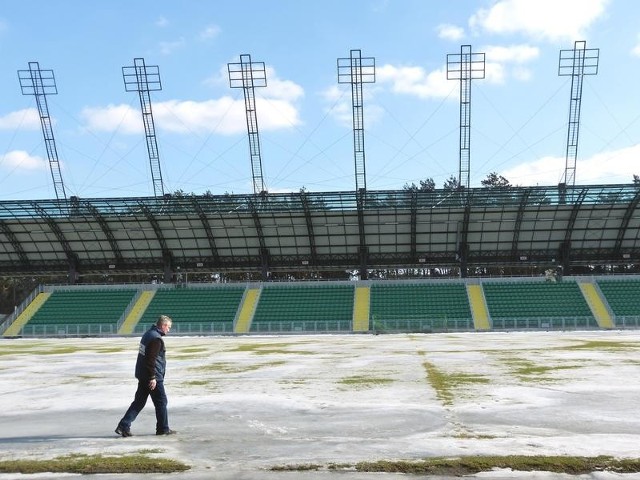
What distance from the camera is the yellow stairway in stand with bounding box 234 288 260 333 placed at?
186 feet

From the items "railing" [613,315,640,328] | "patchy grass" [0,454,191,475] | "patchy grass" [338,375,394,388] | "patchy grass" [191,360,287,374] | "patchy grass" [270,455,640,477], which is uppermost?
"patchy grass" [0,454,191,475]

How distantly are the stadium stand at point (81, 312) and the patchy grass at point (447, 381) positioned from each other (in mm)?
44421

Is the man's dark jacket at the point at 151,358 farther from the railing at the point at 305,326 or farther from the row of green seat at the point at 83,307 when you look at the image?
the row of green seat at the point at 83,307

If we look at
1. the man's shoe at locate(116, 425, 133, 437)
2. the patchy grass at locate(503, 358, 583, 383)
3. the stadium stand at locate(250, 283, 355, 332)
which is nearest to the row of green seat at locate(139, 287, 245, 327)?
the stadium stand at locate(250, 283, 355, 332)

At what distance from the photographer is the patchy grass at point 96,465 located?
7676 millimetres

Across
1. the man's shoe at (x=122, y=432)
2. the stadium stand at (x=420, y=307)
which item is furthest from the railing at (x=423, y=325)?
the man's shoe at (x=122, y=432)

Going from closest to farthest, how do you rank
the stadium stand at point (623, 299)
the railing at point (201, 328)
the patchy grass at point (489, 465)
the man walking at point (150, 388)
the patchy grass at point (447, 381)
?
the patchy grass at point (489, 465)
the man walking at point (150, 388)
the patchy grass at point (447, 381)
the stadium stand at point (623, 299)
the railing at point (201, 328)

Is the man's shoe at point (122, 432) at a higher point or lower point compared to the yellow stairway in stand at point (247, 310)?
higher

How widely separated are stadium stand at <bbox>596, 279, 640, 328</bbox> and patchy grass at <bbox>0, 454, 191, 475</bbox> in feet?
163

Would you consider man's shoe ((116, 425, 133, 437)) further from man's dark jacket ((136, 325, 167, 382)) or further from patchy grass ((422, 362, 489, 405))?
patchy grass ((422, 362, 489, 405))

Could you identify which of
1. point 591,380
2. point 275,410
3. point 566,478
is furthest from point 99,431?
point 591,380

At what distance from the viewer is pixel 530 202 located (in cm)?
5881

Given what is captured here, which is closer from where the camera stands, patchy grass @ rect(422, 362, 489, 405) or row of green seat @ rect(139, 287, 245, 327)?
patchy grass @ rect(422, 362, 489, 405)

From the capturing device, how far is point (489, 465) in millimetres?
7473
